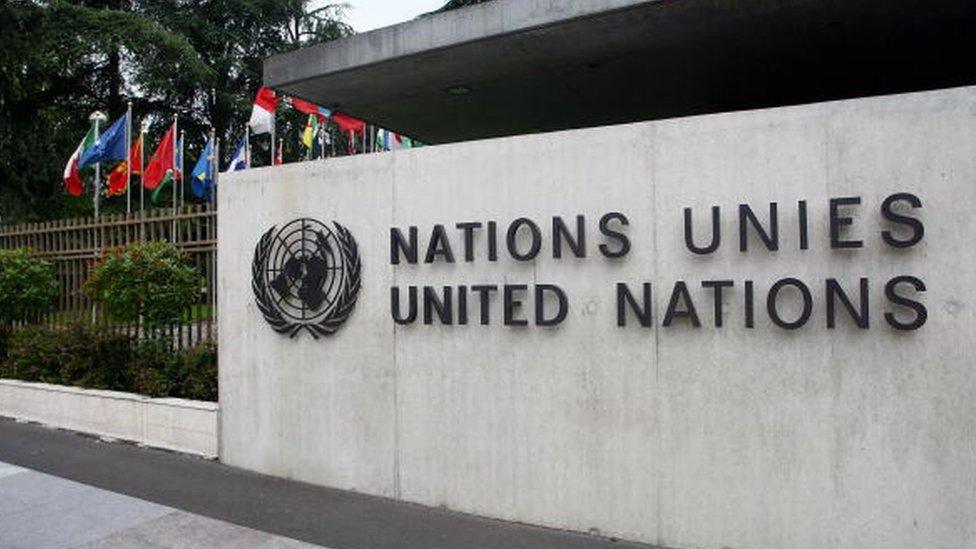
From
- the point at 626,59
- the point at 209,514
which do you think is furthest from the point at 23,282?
the point at 626,59

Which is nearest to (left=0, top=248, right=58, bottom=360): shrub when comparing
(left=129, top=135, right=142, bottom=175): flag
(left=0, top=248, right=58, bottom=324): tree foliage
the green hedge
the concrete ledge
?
(left=0, top=248, right=58, bottom=324): tree foliage

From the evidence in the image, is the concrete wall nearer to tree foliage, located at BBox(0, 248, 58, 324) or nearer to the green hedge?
the green hedge

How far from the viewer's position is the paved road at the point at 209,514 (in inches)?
215

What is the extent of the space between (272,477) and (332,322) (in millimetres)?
1614

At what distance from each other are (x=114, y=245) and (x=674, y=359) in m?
7.93

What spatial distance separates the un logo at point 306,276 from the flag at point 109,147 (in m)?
9.53

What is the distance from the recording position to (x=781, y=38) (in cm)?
683

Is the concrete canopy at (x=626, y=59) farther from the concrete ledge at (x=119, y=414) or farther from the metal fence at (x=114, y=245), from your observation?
Result: the concrete ledge at (x=119, y=414)

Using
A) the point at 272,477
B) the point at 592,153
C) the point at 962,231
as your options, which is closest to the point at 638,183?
the point at 592,153

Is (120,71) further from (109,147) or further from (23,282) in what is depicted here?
(23,282)

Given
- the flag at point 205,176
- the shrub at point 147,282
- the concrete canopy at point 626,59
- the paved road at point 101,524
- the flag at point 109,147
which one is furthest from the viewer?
the flag at point 205,176

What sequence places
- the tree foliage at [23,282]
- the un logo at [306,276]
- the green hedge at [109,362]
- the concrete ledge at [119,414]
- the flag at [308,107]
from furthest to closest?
the tree foliage at [23,282] → the flag at [308,107] → the green hedge at [109,362] → the concrete ledge at [119,414] → the un logo at [306,276]

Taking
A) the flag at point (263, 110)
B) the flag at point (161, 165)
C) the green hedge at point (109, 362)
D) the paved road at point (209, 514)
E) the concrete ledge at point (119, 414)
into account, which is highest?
the flag at point (263, 110)

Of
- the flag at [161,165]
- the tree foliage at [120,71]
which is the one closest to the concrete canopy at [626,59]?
the flag at [161,165]
